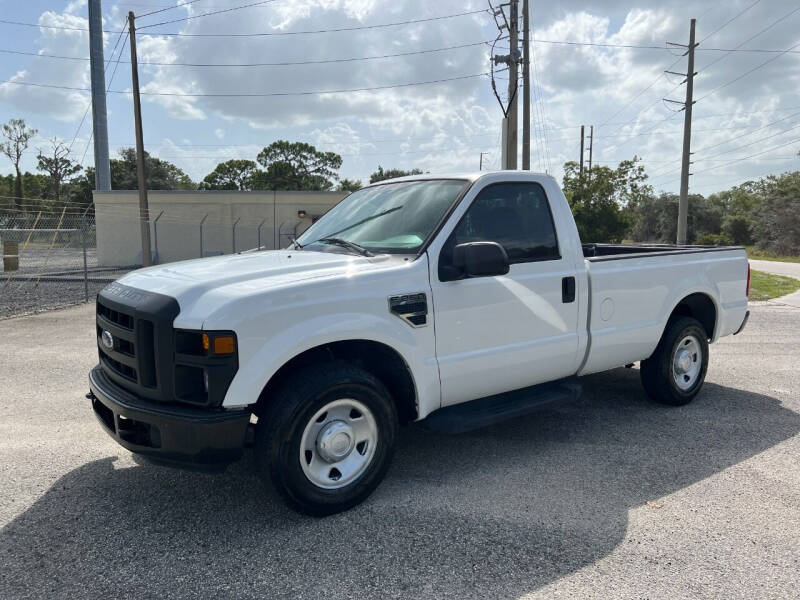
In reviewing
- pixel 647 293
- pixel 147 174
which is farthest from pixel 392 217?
pixel 147 174

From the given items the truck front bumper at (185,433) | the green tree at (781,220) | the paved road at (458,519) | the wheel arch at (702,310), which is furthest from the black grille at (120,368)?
the green tree at (781,220)

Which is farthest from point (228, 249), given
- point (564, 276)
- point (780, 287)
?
point (564, 276)

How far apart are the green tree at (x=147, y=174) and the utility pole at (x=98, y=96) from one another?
2607 centimetres

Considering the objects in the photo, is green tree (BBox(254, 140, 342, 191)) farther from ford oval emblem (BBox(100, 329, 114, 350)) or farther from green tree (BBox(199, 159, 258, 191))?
ford oval emblem (BBox(100, 329, 114, 350))

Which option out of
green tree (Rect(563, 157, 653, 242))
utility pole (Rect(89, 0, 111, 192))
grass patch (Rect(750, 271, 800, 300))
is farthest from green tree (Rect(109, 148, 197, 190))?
grass patch (Rect(750, 271, 800, 300))

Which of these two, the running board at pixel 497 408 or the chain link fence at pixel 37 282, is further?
the chain link fence at pixel 37 282

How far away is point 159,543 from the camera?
3.34m

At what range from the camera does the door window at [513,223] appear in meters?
4.20

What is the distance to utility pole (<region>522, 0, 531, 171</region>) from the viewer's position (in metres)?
18.5

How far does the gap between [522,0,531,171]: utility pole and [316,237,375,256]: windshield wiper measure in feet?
48.4

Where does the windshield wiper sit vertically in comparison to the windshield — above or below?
below

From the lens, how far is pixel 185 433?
3.19 m

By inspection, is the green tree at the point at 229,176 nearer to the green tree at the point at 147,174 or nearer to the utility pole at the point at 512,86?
the green tree at the point at 147,174

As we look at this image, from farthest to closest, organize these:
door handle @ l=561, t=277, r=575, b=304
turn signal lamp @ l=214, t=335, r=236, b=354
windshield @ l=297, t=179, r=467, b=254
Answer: door handle @ l=561, t=277, r=575, b=304
windshield @ l=297, t=179, r=467, b=254
turn signal lamp @ l=214, t=335, r=236, b=354
